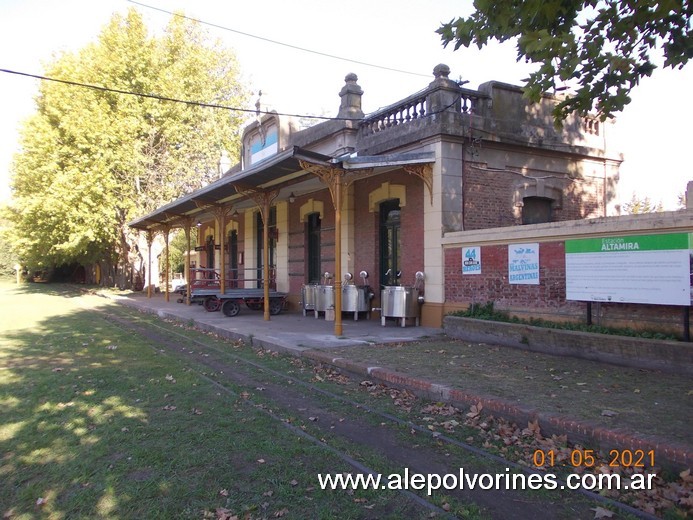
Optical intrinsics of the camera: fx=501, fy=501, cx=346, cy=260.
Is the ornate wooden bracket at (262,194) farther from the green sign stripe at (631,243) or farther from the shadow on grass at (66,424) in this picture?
the green sign stripe at (631,243)

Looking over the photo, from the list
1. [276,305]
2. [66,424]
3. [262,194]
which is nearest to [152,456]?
[66,424]

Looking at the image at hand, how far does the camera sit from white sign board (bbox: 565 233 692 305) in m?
7.07

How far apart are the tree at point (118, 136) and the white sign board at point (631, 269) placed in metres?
23.6

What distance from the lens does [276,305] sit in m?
17.3

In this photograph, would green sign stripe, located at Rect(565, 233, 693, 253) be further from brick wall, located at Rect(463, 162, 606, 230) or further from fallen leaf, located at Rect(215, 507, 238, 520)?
fallen leaf, located at Rect(215, 507, 238, 520)

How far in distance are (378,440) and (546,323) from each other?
5322 mm

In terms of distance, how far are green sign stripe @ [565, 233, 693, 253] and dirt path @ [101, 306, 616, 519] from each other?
481 centimetres

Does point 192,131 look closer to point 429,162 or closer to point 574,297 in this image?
point 429,162

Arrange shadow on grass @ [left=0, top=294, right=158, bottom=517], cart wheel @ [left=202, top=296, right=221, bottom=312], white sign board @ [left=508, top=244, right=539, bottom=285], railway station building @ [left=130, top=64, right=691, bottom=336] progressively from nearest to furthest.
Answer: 1. shadow on grass @ [left=0, top=294, right=158, bottom=517]
2. white sign board @ [left=508, top=244, right=539, bottom=285]
3. railway station building @ [left=130, top=64, right=691, bottom=336]
4. cart wheel @ [left=202, top=296, right=221, bottom=312]

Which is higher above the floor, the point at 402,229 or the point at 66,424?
the point at 402,229

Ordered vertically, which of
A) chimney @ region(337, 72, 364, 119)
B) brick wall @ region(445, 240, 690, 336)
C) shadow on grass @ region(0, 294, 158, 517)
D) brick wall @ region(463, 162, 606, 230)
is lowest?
shadow on grass @ region(0, 294, 158, 517)

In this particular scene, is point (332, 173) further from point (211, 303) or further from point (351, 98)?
point (211, 303)

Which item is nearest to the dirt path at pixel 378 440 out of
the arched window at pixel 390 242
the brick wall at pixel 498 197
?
the arched window at pixel 390 242

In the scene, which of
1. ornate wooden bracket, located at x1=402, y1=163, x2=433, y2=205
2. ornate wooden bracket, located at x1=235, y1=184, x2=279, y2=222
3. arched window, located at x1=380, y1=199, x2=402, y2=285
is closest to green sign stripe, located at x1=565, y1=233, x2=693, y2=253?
ornate wooden bracket, located at x1=402, y1=163, x2=433, y2=205
